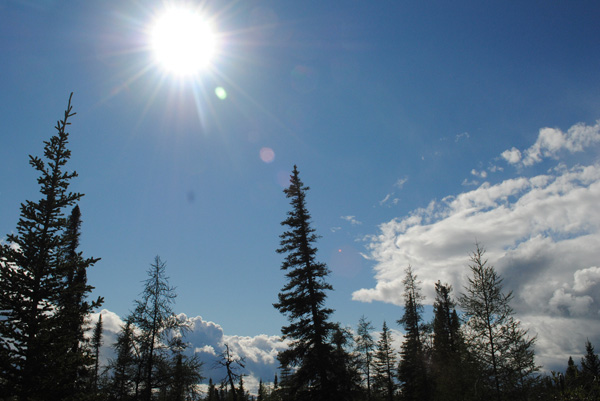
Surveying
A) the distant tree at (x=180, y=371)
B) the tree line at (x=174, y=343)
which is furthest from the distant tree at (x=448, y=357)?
the distant tree at (x=180, y=371)

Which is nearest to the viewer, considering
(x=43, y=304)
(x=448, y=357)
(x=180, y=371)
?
(x=43, y=304)

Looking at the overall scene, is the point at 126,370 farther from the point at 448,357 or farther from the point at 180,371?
the point at 448,357

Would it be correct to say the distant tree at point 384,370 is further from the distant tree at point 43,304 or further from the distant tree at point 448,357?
the distant tree at point 43,304

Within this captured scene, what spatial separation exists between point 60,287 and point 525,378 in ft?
78.4

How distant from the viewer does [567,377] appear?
816 cm

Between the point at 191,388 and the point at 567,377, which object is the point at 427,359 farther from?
the point at 567,377

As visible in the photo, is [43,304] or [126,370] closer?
[43,304]

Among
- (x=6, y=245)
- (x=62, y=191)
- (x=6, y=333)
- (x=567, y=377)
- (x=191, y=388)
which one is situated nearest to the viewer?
(x=567, y=377)

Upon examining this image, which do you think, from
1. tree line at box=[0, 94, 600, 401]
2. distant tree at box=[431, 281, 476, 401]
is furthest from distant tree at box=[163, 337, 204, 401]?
distant tree at box=[431, 281, 476, 401]

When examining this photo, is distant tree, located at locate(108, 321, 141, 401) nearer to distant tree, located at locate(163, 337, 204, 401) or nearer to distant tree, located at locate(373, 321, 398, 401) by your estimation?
distant tree, located at locate(163, 337, 204, 401)

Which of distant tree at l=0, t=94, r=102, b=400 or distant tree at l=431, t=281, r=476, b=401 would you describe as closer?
distant tree at l=0, t=94, r=102, b=400

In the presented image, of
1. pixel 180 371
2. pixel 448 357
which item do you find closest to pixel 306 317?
pixel 180 371

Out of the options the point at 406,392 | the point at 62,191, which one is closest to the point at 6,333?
the point at 62,191

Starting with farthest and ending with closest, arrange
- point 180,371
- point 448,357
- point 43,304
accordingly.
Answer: point 448,357, point 180,371, point 43,304
